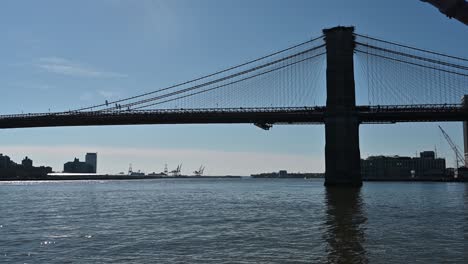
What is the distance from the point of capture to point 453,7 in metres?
6.38

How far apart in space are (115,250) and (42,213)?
18281 mm

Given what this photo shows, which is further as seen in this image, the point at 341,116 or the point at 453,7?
the point at 341,116

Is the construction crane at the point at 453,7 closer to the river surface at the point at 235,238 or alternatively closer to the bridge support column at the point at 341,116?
the river surface at the point at 235,238

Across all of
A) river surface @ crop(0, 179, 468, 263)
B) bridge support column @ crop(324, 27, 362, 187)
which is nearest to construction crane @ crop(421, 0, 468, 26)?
river surface @ crop(0, 179, 468, 263)

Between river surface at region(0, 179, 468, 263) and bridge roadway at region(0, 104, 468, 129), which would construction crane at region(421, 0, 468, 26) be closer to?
river surface at region(0, 179, 468, 263)

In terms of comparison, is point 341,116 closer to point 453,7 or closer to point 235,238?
point 235,238

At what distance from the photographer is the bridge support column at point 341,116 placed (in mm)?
69500

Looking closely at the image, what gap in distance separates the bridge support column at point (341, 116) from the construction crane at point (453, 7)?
64046 mm

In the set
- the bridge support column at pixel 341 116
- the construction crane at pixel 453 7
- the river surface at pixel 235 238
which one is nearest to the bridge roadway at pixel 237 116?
the bridge support column at pixel 341 116

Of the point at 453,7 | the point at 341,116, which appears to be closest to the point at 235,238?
the point at 453,7

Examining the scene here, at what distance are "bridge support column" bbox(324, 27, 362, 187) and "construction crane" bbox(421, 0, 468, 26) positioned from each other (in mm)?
64046

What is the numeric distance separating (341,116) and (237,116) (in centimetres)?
1671

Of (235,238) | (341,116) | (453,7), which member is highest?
(341,116)

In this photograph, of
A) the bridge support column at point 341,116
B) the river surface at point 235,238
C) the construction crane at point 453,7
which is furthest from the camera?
the bridge support column at point 341,116
